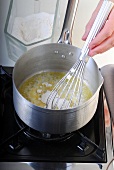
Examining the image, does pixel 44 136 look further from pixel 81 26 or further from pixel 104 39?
pixel 81 26

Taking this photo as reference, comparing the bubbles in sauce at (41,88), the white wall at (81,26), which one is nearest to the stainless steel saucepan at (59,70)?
the bubbles in sauce at (41,88)

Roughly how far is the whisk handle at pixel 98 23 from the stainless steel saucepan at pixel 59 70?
A: 34 millimetres

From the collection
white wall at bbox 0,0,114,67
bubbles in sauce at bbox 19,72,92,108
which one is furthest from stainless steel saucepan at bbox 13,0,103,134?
white wall at bbox 0,0,114,67

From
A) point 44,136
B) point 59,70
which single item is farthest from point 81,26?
point 44,136

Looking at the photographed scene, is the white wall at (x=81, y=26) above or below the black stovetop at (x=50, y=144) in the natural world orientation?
above

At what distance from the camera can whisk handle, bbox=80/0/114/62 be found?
0.61 metres

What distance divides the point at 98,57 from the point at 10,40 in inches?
9.7

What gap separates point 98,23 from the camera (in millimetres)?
621

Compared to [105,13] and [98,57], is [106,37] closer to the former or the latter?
[105,13]

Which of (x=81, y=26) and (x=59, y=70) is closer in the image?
(x=59, y=70)

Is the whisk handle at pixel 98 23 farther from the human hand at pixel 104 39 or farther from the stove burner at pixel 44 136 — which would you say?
the stove burner at pixel 44 136

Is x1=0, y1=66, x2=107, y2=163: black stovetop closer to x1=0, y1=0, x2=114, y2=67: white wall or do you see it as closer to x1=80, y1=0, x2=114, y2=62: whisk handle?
x1=80, y1=0, x2=114, y2=62: whisk handle

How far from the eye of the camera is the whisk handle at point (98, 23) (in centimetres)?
61

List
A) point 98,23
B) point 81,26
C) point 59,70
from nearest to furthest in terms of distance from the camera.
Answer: point 98,23 < point 59,70 < point 81,26
